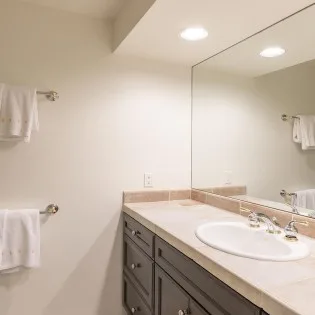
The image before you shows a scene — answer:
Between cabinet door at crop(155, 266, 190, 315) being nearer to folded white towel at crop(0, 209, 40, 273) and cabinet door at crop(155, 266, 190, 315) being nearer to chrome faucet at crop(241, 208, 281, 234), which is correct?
chrome faucet at crop(241, 208, 281, 234)

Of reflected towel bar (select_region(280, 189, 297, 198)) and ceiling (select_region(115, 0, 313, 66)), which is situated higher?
ceiling (select_region(115, 0, 313, 66))

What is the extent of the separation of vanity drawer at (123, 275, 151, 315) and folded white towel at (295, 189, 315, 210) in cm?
100

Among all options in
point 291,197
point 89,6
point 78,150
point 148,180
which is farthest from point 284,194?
point 89,6

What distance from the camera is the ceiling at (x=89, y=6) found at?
1722mm

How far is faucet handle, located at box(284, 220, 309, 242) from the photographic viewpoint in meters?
1.24

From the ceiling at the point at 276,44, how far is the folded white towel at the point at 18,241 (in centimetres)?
166

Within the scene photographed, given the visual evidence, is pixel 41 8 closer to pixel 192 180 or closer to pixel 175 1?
pixel 175 1

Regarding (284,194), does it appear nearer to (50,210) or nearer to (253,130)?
(253,130)

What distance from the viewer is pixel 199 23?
4.89 ft

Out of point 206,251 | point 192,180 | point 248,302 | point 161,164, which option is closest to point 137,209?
point 161,164

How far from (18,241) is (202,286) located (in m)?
1.16

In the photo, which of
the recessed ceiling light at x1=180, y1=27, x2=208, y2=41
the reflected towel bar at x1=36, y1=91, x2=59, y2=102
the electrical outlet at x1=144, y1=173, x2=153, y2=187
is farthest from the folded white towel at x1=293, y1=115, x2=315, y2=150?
the reflected towel bar at x1=36, y1=91, x2=59, y2=102

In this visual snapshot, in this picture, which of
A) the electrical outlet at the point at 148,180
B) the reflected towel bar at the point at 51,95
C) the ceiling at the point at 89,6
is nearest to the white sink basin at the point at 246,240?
the electrical outlet at the point at 148,180

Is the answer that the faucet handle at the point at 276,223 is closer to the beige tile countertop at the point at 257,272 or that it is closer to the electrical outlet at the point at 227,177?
the beige tile countertop at the point at 257,272
